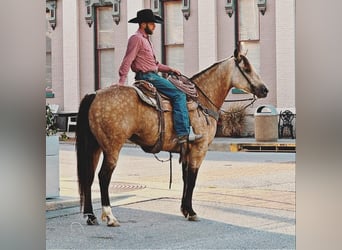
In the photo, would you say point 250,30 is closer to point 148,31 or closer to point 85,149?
point 148,31

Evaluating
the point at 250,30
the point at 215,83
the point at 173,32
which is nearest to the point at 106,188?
the point at 215,83

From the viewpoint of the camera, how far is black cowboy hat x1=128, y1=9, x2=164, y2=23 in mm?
4324

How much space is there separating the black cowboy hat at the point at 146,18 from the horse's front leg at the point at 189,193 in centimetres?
82

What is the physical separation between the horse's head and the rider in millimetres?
320

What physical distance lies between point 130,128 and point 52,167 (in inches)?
18.9

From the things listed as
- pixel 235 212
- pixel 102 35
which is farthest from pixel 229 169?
pixel 102 35

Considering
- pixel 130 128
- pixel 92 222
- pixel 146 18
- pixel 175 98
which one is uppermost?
pixel 146 18

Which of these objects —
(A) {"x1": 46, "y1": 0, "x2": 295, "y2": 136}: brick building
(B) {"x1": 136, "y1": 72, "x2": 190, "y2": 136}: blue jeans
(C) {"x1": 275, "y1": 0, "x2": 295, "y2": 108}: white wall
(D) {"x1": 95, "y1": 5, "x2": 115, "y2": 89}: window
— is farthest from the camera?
(D) {"x1": 95, "y1": 5, "x2": 115, "y2": 89}: window

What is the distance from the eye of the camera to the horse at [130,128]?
4.30 metres

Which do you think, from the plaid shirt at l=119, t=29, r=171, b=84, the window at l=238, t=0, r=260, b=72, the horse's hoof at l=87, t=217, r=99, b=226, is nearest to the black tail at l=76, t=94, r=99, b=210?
the horse's hoof at l=87, t=217, r=99, b=226

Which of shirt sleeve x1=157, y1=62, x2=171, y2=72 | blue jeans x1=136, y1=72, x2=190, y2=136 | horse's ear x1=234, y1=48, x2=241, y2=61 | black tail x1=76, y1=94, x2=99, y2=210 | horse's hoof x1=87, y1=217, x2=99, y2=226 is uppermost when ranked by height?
horse's ear x1=234, y1=48, x2=241, y2=61

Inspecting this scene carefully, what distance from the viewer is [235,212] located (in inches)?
167

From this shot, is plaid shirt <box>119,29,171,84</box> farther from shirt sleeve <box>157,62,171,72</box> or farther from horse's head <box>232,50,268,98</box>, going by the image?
horse's head <box>232,50,268,98</box>

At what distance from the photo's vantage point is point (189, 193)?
4305mm
